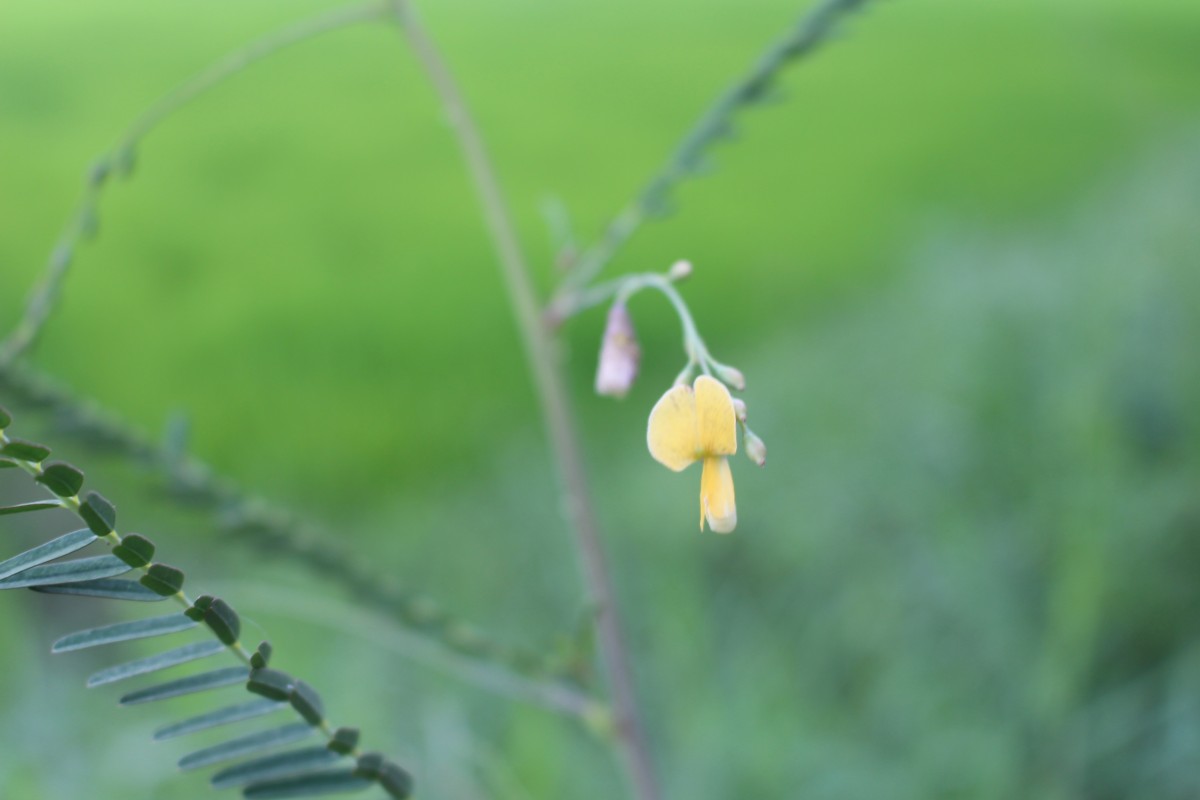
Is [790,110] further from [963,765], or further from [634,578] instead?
[963,765]

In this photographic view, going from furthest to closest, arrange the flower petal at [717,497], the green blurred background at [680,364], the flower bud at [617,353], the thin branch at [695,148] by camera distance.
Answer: the green blurred background at [680,364] → the thin branch at [695,148] → the flower bud at [617,353] → the flower petal at [717,497]

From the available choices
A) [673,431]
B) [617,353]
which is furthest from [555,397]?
[673,431]

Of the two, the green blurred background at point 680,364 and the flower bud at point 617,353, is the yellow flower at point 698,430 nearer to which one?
the flower bud at point 617,353

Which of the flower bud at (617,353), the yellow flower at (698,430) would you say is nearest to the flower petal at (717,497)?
the yellow flower at (698,430)

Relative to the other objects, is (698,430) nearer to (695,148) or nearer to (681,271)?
(681,271)

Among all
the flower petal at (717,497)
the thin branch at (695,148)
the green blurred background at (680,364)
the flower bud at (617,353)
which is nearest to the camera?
the flower petal at (717,497)

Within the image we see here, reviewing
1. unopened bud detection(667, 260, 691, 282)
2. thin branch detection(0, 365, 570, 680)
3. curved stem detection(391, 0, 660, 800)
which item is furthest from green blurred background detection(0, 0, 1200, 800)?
unopened bud detection(667, 260, 691, 282)

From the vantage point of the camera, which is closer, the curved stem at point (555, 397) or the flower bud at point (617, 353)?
the flower bud at point (617, 353)
